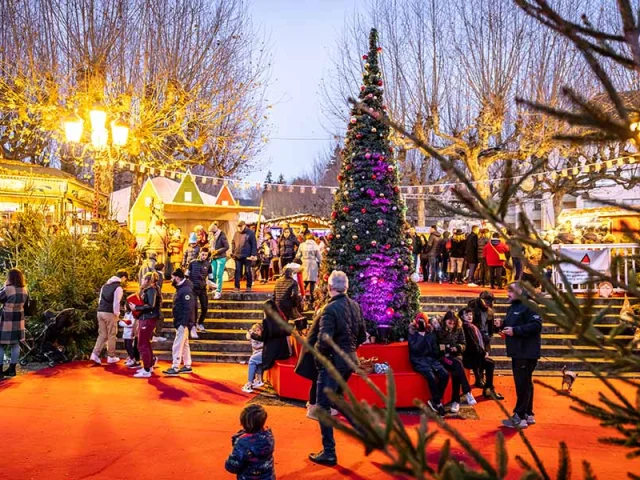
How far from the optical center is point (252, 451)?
410 cm

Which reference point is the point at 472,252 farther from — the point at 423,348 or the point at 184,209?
the point at 423,348

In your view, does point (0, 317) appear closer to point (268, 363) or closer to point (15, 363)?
point (15, 363)

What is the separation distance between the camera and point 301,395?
8.68m

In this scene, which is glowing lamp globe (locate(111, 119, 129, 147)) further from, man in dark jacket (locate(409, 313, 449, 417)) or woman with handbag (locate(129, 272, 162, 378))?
man in dark jacket (locate(409, 313, 449, 417))

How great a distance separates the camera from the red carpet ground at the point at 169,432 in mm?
5883

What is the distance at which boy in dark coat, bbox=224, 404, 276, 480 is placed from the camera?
4.09 metres

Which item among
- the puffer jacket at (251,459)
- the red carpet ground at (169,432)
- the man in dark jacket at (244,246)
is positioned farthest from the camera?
the man in dark jacket at (244,246)

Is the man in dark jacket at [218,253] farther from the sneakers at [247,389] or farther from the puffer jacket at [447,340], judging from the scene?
the puffer jacket at [447,340]

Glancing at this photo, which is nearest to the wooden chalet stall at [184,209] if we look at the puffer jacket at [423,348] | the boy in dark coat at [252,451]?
the puffer jacket at [423,348]

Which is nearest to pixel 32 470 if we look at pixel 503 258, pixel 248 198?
pixel 503 258

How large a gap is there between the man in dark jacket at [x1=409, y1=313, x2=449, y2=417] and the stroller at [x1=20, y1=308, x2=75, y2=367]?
6626 mm

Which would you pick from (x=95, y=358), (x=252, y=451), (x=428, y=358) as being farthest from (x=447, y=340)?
(x=95, y=358)

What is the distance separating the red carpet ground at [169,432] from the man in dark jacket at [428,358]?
1.69 feet

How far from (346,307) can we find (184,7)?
18156mm
